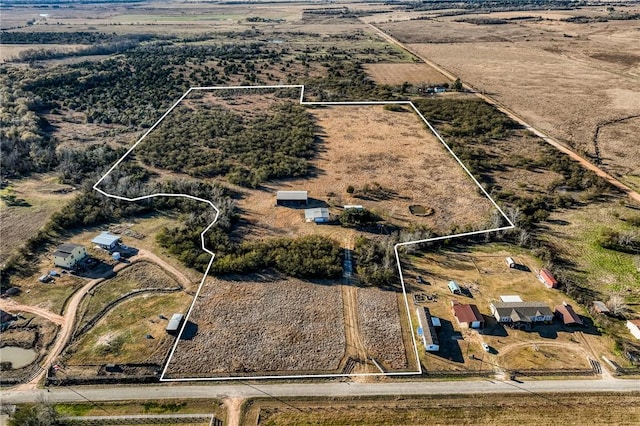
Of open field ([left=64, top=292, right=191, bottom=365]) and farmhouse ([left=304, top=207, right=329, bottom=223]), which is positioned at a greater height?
farmhouse ([left=304, top=207, right=329, bottom=223])

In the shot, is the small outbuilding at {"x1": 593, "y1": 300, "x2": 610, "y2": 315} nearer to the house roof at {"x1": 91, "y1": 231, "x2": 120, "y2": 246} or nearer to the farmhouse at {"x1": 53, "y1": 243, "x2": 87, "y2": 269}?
the house roof at {"x1": 91, "y1": 231, "x2": 120, "y2": 246}

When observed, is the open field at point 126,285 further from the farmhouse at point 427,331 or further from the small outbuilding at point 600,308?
the small outbuilding at point 600,308

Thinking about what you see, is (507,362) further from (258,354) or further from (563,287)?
(258,354)

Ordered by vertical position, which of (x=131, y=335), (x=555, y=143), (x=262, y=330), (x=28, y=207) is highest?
(x=555, y=143)

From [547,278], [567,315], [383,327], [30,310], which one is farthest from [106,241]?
[567,315]

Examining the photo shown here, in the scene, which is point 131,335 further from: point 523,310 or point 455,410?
point 523,310

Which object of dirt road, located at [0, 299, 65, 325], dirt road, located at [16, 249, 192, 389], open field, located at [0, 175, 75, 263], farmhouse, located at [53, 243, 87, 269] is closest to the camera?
dirt road, located at [16, 249, 192, 389]

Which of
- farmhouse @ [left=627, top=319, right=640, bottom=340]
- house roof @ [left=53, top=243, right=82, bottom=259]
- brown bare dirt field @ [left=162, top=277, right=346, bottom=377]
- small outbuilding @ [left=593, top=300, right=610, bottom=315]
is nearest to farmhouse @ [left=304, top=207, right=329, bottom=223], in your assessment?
brown bare dirt field @ [left=162, top=277, right=346, bottom=377]
